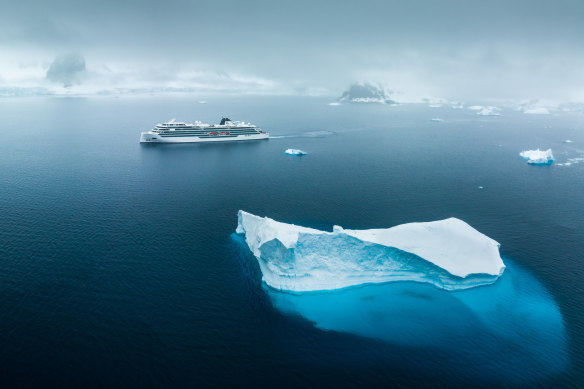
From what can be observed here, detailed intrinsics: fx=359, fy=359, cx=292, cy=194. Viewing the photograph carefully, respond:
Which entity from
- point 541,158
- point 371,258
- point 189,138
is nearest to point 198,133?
point 189,138

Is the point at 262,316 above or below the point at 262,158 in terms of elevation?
below

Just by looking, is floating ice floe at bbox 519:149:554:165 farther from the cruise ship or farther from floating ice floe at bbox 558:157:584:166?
the cruise ship

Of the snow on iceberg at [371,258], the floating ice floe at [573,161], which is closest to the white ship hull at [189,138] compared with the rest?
the snow on iceberg at [371,258]

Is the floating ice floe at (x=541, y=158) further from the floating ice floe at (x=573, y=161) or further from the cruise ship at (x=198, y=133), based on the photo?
the cruise ship at (x=198, y=133)

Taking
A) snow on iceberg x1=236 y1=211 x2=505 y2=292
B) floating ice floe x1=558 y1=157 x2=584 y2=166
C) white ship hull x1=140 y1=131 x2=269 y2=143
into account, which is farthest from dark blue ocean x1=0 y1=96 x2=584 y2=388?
white ship hull x1=140 y1=131 x2=269 y2=143

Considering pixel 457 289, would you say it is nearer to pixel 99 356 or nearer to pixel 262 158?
pixel 99 356

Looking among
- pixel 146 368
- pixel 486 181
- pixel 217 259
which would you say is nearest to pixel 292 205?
pixel 217 259
